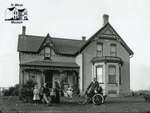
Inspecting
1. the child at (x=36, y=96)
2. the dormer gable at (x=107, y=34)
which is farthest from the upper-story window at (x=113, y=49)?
the child at (x=36, y=96)

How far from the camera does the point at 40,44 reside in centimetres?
3906

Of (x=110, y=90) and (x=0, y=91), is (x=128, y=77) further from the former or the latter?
(x=0, y=91)

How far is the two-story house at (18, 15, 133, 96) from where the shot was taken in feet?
117

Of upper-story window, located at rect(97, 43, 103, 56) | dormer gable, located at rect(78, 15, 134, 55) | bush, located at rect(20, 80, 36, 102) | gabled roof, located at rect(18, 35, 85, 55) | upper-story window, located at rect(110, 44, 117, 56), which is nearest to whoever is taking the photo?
bush, located at rect(20, 80, 36, 102)

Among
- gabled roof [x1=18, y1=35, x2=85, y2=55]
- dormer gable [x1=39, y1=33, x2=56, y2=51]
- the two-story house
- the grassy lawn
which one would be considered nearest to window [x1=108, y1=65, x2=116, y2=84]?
the two-story house

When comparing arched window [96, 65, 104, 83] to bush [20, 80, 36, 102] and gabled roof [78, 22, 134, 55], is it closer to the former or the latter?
gabled roof [78, 22, 134, 55]

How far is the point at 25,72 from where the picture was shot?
36.6 metres

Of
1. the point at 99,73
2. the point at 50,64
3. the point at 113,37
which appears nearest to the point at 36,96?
the point at 50,64

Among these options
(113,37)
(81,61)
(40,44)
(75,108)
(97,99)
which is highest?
(113,37)

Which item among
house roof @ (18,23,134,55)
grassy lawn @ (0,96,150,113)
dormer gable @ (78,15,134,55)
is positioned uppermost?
dormer gable @ (78,15,134,55)

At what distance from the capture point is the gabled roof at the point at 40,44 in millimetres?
37469

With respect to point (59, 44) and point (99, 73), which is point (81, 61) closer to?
point (99, 73)

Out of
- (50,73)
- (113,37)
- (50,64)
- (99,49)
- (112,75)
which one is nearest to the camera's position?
(112,75)

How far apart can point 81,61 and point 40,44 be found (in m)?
5.56
